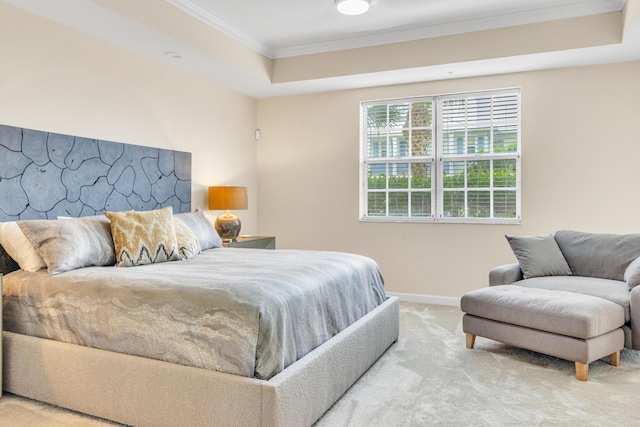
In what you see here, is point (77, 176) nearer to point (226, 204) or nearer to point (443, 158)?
point (226, 204)

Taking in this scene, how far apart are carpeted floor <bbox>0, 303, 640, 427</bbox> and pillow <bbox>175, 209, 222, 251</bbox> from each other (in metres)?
1.58

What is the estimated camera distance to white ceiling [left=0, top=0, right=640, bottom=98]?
10.9 ft

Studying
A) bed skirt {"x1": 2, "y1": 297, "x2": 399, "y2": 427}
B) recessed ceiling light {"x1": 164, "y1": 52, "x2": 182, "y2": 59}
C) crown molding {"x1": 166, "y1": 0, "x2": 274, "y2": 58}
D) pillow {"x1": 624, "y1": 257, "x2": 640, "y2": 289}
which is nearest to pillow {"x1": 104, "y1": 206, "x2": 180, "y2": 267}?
Answer: bed skirt {"x1": 2, "y1": 297, "x2": 399, "y2": 427}

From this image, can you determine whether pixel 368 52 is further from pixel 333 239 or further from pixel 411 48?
pixel 333 239

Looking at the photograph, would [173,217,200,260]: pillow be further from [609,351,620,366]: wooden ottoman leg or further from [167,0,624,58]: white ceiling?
[609,351,620,366]: wooden ottoman leg

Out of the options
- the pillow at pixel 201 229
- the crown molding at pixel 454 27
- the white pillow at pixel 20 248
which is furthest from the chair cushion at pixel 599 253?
the white pillow at pixel 20 248

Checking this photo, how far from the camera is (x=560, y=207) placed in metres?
4.38

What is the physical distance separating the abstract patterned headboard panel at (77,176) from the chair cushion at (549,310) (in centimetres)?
274

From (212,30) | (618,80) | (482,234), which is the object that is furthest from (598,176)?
(212,30)

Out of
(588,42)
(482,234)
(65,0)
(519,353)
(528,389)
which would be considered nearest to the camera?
(528,389)

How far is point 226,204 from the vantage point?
4.56 metres

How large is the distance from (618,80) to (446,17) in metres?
1.68

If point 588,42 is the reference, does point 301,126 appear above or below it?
below

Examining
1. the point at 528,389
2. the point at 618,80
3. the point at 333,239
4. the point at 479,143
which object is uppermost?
the point at 618,80
